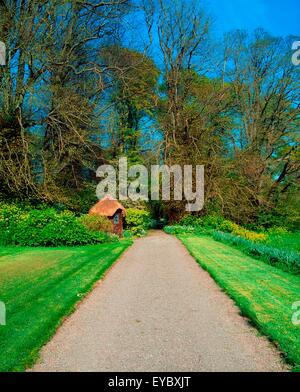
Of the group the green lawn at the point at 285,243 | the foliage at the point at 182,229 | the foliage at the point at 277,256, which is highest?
the foliage at the point at 277,256

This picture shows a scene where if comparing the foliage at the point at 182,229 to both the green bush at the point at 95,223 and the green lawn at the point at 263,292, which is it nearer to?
the green bush at the point at 95,223

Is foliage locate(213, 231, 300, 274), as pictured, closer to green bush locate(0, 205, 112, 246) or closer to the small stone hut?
green bush locate(0, 205, 112, 246)

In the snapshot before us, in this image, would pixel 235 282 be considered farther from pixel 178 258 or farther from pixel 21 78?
pixel 21 78

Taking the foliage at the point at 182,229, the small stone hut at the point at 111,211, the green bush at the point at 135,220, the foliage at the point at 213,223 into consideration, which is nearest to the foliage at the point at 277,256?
the small stone hut at the point at 111,211

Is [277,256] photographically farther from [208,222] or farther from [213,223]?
[208,222]

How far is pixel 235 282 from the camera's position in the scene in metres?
8.72

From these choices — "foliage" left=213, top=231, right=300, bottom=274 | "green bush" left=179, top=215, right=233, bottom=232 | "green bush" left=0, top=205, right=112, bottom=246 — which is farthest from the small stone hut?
"foliage" left=213, top=231, right=300, bottom=274

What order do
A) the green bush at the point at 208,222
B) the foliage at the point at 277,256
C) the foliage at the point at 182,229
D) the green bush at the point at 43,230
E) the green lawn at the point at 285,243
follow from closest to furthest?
the foliage at the point at 277,256
the green bush at the point at 43,230
the green lawn at the point at 285,243
the foliage at the point at 182,229
the green bush at the point at 208,222

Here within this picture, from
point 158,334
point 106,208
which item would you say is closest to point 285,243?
point 106,208

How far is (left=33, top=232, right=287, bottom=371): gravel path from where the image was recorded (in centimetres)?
→ 446

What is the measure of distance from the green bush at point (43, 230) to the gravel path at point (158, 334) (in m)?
7.62

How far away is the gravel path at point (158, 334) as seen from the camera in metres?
4.46

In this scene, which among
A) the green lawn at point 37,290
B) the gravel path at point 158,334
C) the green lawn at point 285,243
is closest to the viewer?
the gravel path at point 158,334
